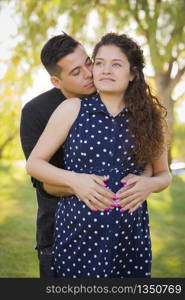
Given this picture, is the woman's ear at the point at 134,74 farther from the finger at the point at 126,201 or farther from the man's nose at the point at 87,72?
the finger at the point at 126,201

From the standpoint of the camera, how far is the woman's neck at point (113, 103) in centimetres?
240

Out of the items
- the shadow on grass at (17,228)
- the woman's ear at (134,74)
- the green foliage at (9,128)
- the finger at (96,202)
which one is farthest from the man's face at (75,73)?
the green foliage at (9,128)

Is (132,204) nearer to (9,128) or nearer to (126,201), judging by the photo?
(126,201)

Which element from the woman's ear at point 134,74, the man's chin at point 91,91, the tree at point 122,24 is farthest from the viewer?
the tree at point 122,24

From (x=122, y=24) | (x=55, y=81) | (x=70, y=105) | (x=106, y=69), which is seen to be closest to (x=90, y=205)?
(x=70, y=105)

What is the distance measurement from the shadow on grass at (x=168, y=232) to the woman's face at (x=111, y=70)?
3.02 metres

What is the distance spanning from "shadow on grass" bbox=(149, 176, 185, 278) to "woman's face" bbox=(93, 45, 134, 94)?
9.92 ft

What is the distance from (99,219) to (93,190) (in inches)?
5.8

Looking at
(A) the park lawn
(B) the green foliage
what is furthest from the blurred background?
(B) the green foliage

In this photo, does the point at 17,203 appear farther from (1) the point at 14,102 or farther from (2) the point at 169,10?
(1) the point at 14,102

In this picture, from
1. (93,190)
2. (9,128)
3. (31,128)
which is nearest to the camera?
(93,190)

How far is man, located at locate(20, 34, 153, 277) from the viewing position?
2846 mm

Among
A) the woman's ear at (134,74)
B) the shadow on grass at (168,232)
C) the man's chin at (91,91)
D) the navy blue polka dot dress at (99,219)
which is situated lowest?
the shadow on grass at (168,232)

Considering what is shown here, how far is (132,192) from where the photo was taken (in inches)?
90.4
